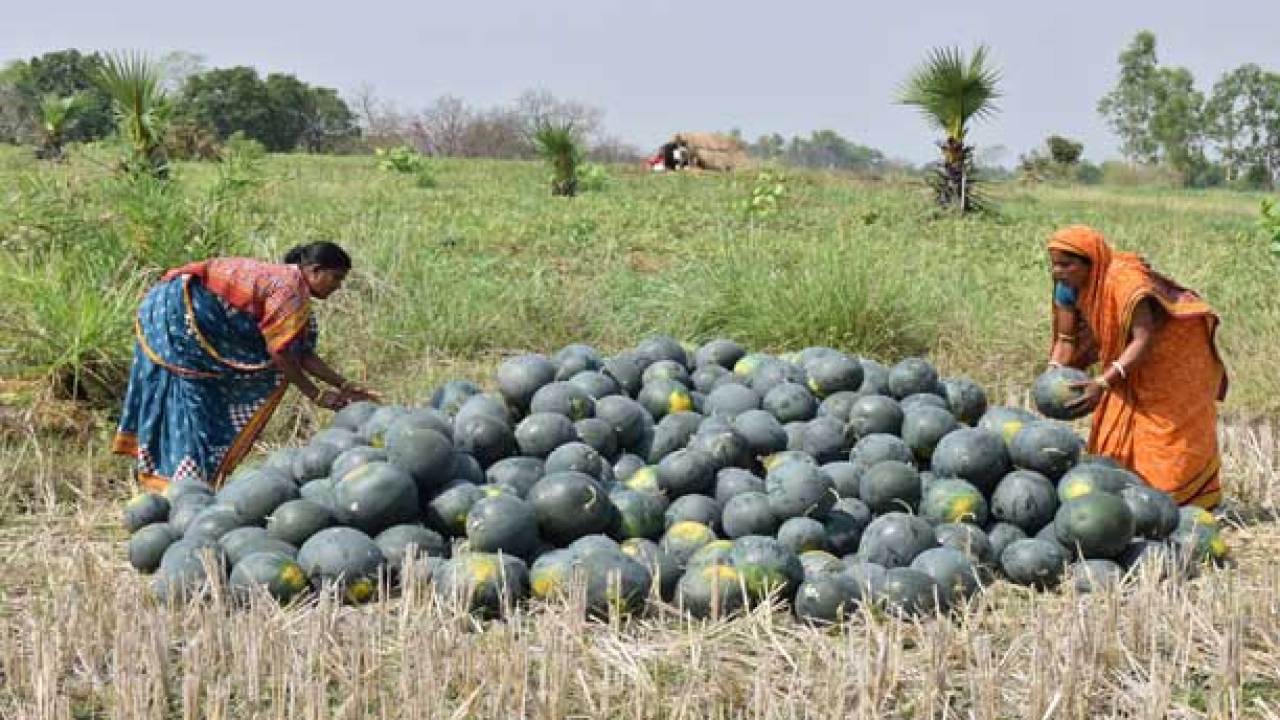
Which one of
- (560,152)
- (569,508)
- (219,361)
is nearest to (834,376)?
(569,508)

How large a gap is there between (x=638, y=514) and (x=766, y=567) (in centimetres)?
62

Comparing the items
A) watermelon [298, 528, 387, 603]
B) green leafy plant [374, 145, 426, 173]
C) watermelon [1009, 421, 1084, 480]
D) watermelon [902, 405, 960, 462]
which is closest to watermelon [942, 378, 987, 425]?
watermelon [902, 405, 960, 462]

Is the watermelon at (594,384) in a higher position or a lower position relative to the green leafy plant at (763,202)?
lower

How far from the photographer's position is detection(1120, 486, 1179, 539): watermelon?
441 centimetres

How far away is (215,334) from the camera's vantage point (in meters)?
5.59

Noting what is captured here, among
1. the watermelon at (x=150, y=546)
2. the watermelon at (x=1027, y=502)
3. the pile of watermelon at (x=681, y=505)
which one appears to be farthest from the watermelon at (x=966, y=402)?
the watermelon at (x=150, y=546)

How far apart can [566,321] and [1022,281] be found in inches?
171

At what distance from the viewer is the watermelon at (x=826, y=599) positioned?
3811 mm

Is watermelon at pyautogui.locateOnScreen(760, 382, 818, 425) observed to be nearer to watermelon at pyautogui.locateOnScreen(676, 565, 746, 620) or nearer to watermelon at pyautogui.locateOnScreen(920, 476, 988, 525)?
watermelon at pyautogui.locateOnScreen(920, 476, 988, 525)

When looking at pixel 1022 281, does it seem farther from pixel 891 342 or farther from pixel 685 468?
pixel 685 468

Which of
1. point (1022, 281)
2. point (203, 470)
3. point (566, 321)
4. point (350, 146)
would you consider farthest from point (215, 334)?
point (350, 146)

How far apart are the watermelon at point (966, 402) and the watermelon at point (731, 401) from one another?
79cm

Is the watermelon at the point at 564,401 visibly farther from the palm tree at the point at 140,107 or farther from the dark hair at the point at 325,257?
the palm tree at the point at 140,107

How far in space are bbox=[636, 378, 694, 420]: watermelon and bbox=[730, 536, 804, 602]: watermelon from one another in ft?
3.89
